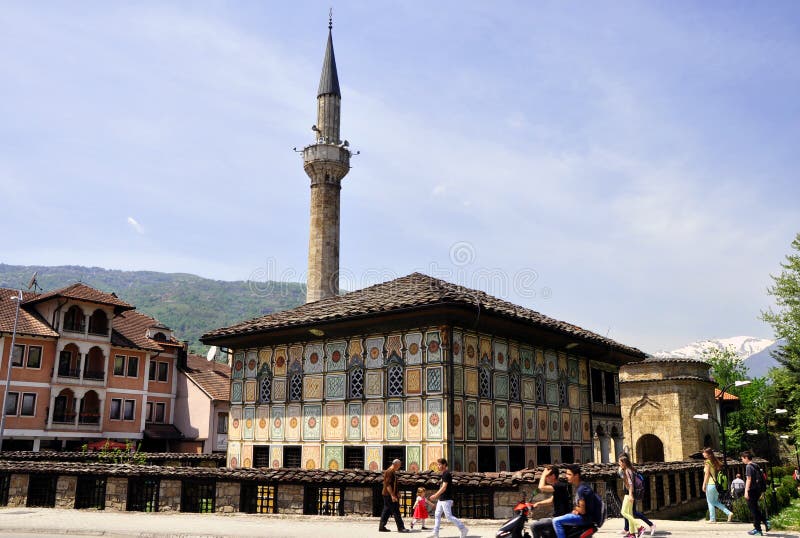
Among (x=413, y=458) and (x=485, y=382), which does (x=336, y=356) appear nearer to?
(x=413, y=458)

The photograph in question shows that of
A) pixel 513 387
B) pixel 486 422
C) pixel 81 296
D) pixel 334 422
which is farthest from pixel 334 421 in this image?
pixel 81 296

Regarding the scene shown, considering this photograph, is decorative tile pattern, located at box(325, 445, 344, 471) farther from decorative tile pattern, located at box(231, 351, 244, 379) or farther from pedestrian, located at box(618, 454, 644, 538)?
pedestrian, located at box(618, 454, 644, 538)

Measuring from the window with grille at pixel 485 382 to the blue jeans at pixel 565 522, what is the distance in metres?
8.99

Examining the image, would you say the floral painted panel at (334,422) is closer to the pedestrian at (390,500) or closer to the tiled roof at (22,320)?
the pedestrian at (390,500)

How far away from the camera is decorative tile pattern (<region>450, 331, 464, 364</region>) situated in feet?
53.4

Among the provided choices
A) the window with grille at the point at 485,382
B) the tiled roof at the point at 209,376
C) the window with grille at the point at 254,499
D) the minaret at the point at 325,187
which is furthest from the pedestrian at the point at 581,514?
the tiled roof at the point at 209,376

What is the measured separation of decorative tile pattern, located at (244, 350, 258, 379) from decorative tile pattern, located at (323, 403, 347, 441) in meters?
3.19

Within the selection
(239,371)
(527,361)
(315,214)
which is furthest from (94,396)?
(527,361)

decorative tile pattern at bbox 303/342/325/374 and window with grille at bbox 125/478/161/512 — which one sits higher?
decorative tile pattern at bbox 303/342/325/374

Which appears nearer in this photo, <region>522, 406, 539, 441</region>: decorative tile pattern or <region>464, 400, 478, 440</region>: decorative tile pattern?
<region>464, 400, 478, 440</region>: decorative tile pattern

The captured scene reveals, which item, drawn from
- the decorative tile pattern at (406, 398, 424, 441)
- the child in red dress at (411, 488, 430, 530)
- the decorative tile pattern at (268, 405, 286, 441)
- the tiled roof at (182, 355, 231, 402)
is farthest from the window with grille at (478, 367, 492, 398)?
the tiled roof at (182, 355, 231, 402)

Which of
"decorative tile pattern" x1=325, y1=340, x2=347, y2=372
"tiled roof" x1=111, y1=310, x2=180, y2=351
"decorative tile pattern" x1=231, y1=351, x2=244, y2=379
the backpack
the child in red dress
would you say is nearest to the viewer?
the backpack

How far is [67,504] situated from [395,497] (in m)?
8.52

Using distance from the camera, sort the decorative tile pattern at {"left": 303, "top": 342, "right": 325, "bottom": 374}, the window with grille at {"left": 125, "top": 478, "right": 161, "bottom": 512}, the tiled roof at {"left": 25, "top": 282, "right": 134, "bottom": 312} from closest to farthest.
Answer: the window with grille at {"left": 125, "top": 478, "right": 161, "bottom": 512}
the decorative tile pattern at {"left": 303, "top": 342, "right": 325, "bottom": 374}
the tiled roof at {"left": 25, "top": 282, "right": 134, "bottom": 312}
